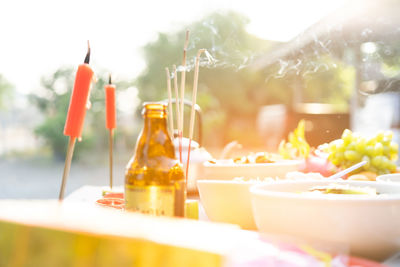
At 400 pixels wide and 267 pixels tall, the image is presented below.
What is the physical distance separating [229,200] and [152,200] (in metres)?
0.23

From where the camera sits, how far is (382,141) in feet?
4.11

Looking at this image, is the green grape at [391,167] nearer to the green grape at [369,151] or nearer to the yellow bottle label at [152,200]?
the green grape at [369,151]

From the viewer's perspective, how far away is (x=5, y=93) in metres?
16.6

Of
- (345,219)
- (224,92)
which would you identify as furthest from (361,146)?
(224,92)

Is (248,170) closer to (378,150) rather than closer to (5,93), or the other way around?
(378,150)

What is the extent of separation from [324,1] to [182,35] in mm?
10378

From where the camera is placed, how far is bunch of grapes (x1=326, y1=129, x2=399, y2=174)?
3.90 feet

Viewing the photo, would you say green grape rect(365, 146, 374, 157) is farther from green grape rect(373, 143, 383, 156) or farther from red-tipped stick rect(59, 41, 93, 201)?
red-tipped stick rect(59, 41, 93, 201)

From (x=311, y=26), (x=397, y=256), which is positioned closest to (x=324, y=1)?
(x=311, y=26)

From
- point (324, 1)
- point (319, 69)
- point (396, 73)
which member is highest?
point (324, 1)

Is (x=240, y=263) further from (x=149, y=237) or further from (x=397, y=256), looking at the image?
(x=397, y=256)

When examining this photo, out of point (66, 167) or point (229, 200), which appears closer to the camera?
point (66, 167)

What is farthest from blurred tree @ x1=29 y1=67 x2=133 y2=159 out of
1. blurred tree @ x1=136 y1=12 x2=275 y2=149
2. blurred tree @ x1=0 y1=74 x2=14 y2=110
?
blurred tree @ x1=0 y1=74 x2=14 y2=110

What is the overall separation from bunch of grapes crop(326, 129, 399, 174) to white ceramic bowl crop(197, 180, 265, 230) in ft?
1.71
